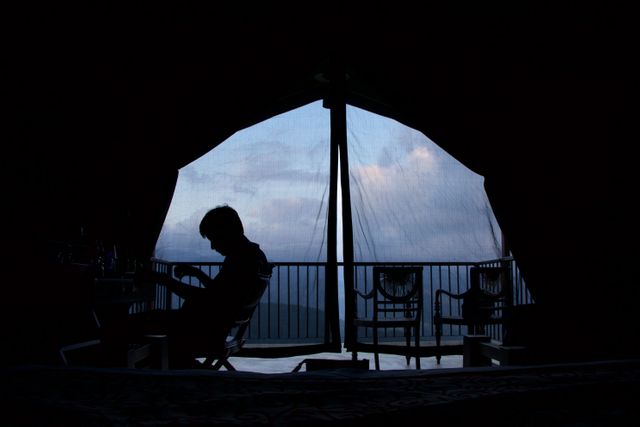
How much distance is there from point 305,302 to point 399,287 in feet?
3.49

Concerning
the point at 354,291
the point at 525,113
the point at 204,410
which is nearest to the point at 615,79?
the point at 525,113

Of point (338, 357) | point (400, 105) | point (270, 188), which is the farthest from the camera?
point (270, 188)

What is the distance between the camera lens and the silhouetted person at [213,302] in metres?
2.41

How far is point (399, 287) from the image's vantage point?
489cm

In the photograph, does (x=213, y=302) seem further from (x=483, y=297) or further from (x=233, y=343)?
(x=483, y=297)

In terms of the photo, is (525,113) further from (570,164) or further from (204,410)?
(204,410)

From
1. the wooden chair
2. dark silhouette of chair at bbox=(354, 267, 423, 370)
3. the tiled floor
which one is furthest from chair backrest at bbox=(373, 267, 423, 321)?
the wooden chair

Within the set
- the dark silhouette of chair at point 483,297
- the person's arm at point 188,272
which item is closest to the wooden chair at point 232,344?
the person's arm at point 188,272

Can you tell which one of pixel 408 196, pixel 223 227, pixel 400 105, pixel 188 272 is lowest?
pixel 188 272

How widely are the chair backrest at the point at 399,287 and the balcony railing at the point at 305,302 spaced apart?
478 millimetres

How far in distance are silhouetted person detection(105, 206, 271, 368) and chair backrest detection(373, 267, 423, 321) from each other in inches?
90.1

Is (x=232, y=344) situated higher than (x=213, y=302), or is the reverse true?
(x=213, y=302)

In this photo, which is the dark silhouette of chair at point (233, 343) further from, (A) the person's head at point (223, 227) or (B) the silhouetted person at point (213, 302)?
(A) the person's head at point (223, 227)

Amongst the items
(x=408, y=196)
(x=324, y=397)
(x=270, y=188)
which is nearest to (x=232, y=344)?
(x=324, y=397)
